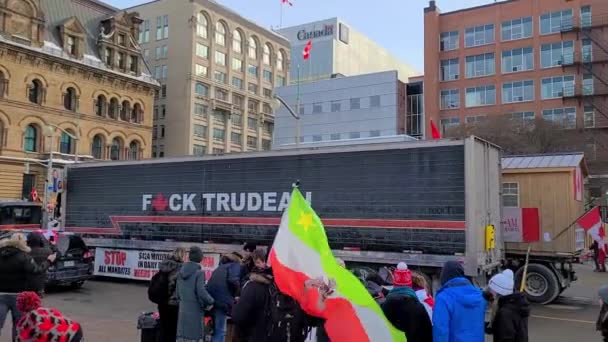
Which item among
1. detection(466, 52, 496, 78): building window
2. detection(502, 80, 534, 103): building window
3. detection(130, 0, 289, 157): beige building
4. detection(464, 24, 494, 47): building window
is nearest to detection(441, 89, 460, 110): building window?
detection(466, 52, 496, 78): building window

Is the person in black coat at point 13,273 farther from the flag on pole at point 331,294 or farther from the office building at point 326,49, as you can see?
the office building at point 326,49

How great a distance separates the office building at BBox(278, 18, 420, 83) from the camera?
109m

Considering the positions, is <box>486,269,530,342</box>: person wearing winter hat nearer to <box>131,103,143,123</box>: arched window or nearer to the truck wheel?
the truck wheel

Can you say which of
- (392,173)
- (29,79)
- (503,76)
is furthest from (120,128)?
(392,173)

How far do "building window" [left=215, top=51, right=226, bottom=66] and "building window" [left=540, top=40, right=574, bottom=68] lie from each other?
47.7 metres

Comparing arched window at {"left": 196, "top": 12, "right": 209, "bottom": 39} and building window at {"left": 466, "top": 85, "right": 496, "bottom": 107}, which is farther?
arched window at {"left": 196, "top": 12, "right": 209, "bottom": 39}

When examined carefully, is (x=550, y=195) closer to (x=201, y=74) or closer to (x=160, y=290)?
(x=160, y=290)

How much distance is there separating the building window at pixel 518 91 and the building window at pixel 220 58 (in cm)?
4417

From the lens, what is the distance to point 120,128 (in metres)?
56.5

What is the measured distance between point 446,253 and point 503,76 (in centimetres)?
5688

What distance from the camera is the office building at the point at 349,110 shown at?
70062 mm

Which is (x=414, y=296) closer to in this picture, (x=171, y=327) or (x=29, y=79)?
(x=171, y=327)

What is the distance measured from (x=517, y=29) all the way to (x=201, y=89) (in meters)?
45.2

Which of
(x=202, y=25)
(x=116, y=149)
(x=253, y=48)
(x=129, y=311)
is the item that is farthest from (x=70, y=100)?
(x=129, y=311)
